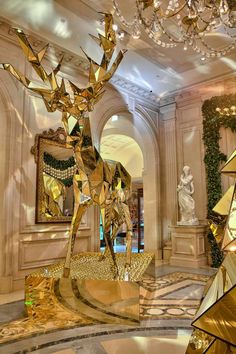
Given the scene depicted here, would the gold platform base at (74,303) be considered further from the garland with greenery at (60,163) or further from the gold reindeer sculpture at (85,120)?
the garland with greenery at (60,163)

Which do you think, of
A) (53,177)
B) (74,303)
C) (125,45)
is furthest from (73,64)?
(74,303)

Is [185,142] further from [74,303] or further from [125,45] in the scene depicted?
[74,303]

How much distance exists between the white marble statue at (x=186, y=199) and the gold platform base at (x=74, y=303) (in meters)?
4.02

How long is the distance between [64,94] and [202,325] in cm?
289

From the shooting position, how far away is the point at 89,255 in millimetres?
4957

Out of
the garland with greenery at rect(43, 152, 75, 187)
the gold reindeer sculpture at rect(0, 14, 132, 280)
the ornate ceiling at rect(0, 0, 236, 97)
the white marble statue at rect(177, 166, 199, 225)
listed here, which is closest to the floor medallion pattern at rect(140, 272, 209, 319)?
the gold reindeer sculpture at rect(0, 14, 132, 280)

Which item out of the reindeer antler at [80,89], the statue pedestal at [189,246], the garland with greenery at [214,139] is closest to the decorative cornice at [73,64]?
the reindeer antler at [80,89]

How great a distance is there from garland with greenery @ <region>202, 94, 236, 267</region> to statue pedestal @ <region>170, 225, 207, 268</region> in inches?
14.4

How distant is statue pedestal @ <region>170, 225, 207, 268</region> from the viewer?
6.50 m

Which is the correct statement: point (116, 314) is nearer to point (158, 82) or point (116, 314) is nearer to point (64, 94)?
point (64, 94)

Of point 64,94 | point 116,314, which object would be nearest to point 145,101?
point 64,94

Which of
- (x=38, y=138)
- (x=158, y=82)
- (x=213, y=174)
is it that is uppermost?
(x=158, y=82)

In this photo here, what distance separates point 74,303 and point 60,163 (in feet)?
10.1

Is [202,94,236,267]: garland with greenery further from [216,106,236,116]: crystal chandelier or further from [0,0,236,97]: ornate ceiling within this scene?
[0,0,236,97]: ornate ceiling
